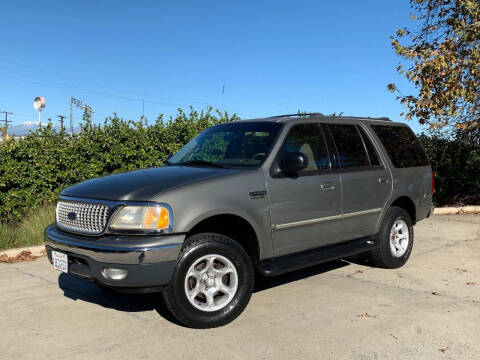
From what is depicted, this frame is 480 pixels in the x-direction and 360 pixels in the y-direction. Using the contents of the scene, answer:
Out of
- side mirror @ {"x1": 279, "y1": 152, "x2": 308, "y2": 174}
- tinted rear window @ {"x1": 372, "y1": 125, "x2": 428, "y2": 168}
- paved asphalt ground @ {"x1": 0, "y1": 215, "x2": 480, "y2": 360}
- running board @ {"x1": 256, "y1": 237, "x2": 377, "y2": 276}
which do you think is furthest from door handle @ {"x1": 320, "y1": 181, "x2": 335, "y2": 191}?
tinted rear window @ {"x1": 372, "y1": 125, "x2": 428, "y2": 168}

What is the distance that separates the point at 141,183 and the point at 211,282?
41.2 inches

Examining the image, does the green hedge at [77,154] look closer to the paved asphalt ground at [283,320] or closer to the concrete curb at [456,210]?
the paved asphalt ground at [283,320]

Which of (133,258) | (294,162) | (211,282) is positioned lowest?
(211,282)

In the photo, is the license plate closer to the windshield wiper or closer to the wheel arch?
the wheel arch

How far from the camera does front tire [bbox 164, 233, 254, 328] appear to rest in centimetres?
379

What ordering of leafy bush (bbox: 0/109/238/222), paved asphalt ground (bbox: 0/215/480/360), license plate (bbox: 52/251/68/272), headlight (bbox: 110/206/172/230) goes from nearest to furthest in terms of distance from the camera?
1. paved asphalt ground (bbox: 0/215/480/360)
2. headlight (bbox: 110/206/172/230)
3. license plate (bbox: 52/251/68/272)
4. leafy bush (bbox: 0/109/238/222)

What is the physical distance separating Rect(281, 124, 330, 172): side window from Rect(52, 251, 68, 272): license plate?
7.53ft

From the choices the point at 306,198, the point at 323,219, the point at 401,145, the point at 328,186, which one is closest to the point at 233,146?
the point at 306,198

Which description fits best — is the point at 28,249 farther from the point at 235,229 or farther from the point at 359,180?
the point at 359,180

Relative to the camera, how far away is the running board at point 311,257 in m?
4.37

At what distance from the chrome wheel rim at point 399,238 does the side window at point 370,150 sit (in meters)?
0.85

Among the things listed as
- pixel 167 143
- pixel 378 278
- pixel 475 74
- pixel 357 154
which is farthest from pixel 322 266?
pixel 475 74

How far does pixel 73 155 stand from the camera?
851 centimetres

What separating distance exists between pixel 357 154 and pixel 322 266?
1.61 meters
